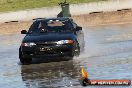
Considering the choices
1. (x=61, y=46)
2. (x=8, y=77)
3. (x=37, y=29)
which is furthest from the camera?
(x=37, y=29)

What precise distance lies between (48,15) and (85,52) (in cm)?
2039

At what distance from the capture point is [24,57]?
773 inches

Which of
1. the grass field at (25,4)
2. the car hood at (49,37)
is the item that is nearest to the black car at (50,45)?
the car hood at (49,37)

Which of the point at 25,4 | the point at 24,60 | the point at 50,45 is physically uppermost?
the point at 50,45

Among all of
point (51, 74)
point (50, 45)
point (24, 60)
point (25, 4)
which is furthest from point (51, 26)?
point (25, 4)

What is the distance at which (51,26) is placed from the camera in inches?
832

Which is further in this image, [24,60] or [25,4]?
[25,4]

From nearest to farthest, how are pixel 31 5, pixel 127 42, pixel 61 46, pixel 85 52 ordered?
pixel 61 46 → pixel 85 52 → pixel 127 42 → pixel 31 5

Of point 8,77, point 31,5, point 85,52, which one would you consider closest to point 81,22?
point 31,5

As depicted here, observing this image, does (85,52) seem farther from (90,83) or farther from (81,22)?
(81,22)

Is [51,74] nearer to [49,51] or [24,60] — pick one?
[49,51]

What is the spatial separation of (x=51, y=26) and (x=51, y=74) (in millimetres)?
4995

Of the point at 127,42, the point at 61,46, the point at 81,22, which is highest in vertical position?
the point at 61,46

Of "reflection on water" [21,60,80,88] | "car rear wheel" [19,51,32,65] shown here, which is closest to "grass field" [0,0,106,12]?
"car rear wheel" [19,51,32,65]
